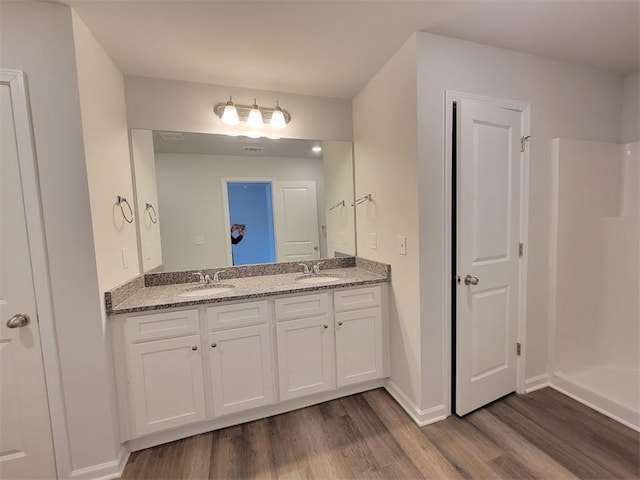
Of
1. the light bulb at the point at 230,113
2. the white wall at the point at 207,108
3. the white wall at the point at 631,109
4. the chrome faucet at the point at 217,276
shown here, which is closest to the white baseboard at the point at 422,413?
the chrome faucet at the point at 217,276

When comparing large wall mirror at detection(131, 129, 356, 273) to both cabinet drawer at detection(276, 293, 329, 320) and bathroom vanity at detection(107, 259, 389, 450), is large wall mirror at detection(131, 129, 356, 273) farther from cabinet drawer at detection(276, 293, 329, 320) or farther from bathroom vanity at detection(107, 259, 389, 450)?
cabinet drawer at detection(276, 293, 329, 320)

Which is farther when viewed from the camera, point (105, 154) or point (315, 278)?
point (315, 278)

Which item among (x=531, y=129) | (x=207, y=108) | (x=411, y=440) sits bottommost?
(x=411, y=440)

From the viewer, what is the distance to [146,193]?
200 cm

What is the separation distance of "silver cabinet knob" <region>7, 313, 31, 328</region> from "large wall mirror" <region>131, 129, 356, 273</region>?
2.30ft

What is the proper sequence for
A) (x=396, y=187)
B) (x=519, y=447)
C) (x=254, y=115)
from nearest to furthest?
(x=519, y=447) < (x=396, y=187) < (x=254, y=115)

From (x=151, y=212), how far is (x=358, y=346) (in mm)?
1781

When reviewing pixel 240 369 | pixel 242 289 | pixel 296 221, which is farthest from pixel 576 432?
pixel 296 221

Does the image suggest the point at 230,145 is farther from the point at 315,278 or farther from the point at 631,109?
the point at 631,109

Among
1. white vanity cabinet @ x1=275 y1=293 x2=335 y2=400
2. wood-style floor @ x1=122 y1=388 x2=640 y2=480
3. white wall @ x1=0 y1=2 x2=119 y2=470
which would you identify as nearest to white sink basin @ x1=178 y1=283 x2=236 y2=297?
white vanity cabinet @ x1=275 y1=293 x2=335 y2=400

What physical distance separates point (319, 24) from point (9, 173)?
1.63 meters

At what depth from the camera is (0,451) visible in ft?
4.37

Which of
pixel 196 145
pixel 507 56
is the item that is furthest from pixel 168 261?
pixel 507 56

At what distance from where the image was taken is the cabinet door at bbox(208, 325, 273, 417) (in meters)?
1.69
